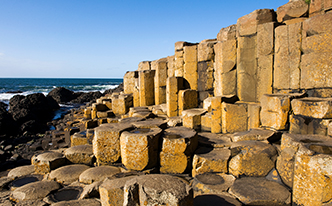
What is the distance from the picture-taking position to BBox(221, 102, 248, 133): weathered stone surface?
5359mm

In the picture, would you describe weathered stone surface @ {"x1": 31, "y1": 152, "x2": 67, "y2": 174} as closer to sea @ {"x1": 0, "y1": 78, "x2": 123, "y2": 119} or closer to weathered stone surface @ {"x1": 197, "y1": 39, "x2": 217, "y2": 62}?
weathered stone surface @ {"x1": 197, "y1": 39, "x2": 217, "y2": 62}

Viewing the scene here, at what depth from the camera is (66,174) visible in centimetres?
440

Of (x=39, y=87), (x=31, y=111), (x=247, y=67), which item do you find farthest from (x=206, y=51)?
(x=39, y=87)

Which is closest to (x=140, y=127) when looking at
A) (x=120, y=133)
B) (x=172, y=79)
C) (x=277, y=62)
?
(x=120, y=133)

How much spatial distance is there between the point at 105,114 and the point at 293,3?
8165 millimetres

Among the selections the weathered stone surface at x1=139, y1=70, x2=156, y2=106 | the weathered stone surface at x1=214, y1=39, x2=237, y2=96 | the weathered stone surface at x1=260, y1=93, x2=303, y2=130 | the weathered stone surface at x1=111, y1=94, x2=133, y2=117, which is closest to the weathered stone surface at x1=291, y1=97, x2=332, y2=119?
the weathered stone surface at x1=260, y1=93, x2=303, y2=130

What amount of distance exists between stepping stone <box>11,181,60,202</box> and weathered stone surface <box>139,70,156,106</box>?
6156 mm

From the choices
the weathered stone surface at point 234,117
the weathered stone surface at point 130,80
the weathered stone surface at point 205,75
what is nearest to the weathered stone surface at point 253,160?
the weathered stone surface at point 234,117

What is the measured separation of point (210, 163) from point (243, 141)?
2.75 ft

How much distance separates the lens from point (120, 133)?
4.43 meters

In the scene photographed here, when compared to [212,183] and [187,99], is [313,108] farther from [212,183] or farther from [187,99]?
[187,99]

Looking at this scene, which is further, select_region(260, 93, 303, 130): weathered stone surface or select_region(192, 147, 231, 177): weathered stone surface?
select_region(260, 93, 303, 130): weathered stone surface

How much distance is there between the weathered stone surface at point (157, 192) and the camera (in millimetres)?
2395

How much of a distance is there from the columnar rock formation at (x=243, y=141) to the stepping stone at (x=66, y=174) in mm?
23
